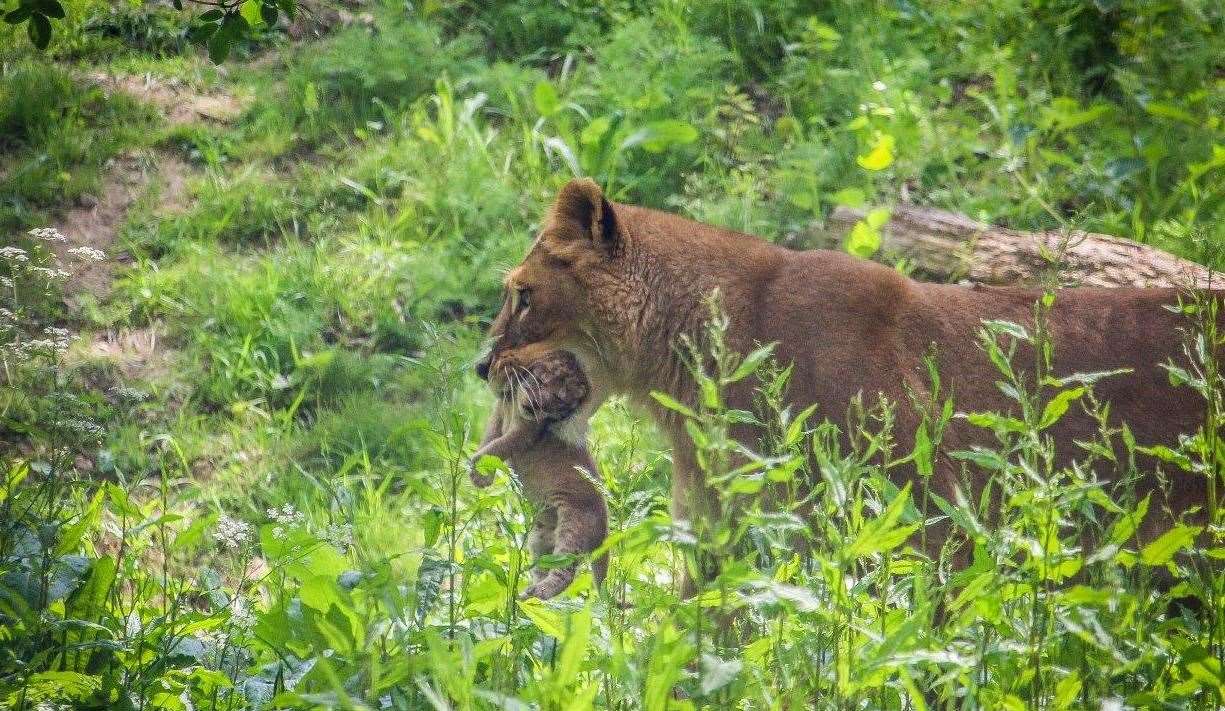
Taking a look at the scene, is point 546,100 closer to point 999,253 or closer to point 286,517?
point 999,253

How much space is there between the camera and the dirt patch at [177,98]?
8.26m

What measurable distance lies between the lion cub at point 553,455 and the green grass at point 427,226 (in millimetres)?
210

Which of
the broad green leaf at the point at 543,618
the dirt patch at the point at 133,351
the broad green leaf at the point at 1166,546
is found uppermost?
the broad green leaf at the point at 1166,546

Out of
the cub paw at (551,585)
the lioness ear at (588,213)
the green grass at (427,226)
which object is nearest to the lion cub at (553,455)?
the cub paw at (551,585)

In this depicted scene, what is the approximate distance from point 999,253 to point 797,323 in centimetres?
234

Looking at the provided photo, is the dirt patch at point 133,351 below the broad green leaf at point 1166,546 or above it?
below

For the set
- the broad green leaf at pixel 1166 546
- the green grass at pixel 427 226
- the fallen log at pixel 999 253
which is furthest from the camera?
the fallen log at pixel 999 253

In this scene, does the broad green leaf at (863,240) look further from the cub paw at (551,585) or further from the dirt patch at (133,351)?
the dirt patch at (133,351)

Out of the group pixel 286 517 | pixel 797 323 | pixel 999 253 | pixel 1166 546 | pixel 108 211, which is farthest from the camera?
pixel 108 211

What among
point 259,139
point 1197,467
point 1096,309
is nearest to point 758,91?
point 259,139

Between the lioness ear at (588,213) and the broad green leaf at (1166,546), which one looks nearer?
the broad green leaf at (1166,546)

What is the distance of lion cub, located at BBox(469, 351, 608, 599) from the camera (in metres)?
4.73

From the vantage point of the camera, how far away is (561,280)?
4652 mm

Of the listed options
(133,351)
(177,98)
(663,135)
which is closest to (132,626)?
(133,351)
